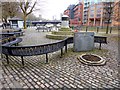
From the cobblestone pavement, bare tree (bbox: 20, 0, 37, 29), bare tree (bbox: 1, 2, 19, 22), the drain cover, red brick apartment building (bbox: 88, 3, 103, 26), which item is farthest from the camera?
red brick apartment building (bbox: 88, 3, 103, 26)

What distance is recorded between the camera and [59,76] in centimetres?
422

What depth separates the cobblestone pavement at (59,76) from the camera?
11.9 ft

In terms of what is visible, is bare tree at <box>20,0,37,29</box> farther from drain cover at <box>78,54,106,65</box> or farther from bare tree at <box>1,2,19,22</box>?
drain cover at <box>78,54,106,65</box>

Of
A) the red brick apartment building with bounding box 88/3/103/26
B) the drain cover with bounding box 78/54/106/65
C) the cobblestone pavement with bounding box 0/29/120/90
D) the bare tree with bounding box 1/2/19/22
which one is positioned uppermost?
the red brick apartment building with bounding box 88/3/103/26

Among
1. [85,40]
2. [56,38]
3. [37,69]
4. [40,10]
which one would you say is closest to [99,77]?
[37,69]

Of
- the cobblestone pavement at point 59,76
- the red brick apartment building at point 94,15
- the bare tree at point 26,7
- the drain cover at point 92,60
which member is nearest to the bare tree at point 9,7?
the bare tree at point 26,7

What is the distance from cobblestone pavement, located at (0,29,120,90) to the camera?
11.9 ft

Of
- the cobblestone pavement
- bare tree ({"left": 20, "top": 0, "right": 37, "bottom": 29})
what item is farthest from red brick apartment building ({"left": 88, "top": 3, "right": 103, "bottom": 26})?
the cobblestone pavement

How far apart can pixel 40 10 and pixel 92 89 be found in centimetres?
3156

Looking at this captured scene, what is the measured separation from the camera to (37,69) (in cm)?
484

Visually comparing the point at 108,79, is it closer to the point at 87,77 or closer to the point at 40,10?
the point at 87,77

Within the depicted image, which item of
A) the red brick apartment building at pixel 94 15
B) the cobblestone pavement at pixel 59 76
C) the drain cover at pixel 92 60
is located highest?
the red brick apartment building at pixel 94 15

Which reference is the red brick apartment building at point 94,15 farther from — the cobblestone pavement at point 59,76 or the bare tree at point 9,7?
the cobblestone pavement at point 59,76

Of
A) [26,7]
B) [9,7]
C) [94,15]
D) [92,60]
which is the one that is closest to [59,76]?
[92,60]
